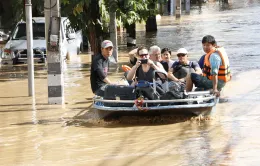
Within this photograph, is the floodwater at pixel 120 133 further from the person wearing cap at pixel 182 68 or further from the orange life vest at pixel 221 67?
the person wearing cap at pixel 182 68

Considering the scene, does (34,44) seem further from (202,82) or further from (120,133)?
(120,133)

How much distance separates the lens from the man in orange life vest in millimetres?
12188

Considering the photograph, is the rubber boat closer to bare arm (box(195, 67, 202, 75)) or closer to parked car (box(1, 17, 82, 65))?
bare arm (box(195, 67, 202, 75))

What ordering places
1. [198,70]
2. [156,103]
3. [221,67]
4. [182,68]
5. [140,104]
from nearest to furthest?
1. [140,104]
2. [156,103]
3. [221,67]
4. [198,70]
5. [182,68]

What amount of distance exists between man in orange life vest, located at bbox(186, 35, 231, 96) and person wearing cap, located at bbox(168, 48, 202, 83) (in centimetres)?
22

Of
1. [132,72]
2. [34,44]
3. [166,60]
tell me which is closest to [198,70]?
[166,60]

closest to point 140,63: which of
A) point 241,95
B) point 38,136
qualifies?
point 38,136

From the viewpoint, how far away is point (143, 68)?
478 inches

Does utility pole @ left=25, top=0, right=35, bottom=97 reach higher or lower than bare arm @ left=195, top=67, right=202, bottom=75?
higher

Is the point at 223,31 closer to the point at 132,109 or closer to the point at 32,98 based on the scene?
the point at 32,98

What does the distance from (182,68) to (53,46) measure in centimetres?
295

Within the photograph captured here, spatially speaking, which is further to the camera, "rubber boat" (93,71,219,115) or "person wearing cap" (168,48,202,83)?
"person wearing cap" (168,48,202,83)

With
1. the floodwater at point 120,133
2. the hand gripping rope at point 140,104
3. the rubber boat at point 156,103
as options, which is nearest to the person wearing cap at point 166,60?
the floodwater at point 120,133

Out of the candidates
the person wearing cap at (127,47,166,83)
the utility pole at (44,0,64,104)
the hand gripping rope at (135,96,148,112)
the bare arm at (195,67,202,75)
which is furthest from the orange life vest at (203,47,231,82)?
the utility pole at (44,0,64,104)
